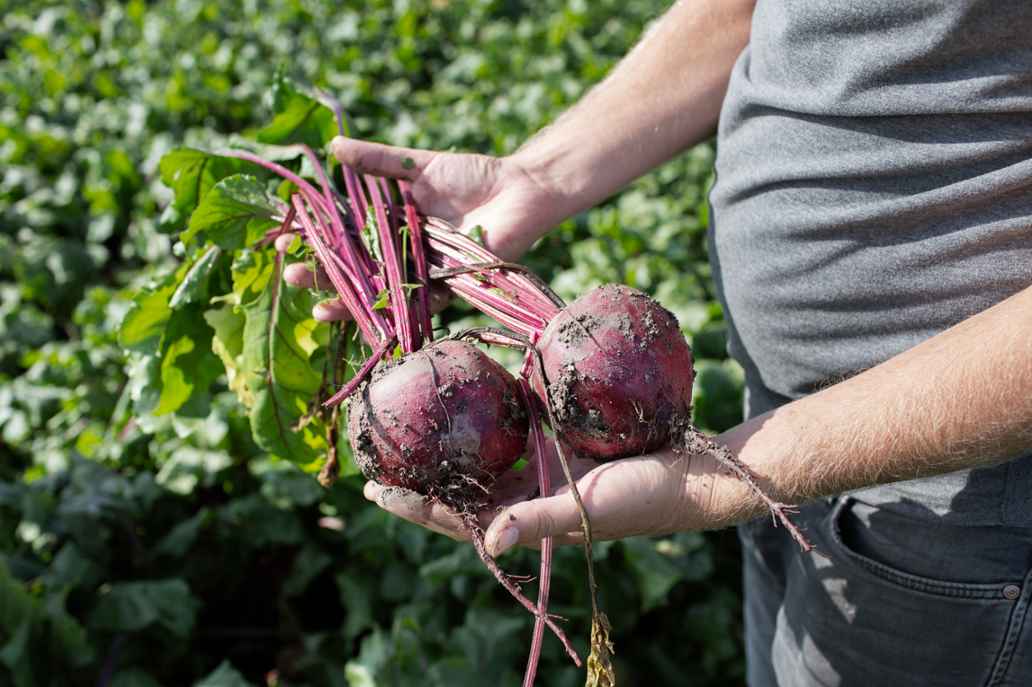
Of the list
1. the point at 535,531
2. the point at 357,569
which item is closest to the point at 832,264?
the point at 535,531

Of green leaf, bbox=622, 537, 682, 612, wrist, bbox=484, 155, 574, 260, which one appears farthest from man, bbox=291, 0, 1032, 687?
green leaf, bbox=622, 537, 682, 612

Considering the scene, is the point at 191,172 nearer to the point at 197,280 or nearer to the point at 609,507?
the point at 197,280

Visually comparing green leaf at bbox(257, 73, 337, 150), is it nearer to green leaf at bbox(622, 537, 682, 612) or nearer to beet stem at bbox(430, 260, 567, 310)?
beet stem at bbox(430, 260, 567, 310)

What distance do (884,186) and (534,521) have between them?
3.05 ft

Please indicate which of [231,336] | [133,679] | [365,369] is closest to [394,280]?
[365,369]

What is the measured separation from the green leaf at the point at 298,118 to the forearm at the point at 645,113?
0.87 m

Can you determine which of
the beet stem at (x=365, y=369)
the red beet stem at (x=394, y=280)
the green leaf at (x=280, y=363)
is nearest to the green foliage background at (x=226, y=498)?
the green leaf at (x=280, y=363)

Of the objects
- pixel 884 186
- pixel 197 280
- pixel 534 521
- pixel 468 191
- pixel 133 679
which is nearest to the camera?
pixel 534 521

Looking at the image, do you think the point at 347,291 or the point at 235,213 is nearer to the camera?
the point at 347,291

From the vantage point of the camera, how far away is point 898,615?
181 cm

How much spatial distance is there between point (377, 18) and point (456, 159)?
5.34 meters

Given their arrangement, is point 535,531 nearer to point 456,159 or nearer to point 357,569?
point 456,159

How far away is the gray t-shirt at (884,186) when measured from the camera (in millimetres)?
1543

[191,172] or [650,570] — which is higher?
[191,172]
